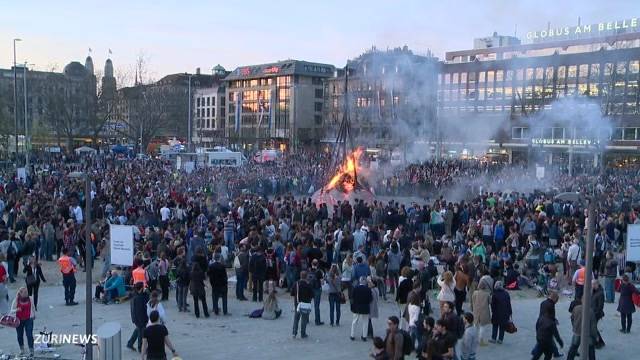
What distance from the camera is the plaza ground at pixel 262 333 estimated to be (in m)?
10.8

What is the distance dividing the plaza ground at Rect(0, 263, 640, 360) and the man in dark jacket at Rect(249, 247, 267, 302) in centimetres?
29

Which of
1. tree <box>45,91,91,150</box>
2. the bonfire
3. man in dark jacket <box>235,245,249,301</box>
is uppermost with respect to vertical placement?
tree <box>45,91,91,150</box>

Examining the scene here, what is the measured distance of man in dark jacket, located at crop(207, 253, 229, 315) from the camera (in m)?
12.8

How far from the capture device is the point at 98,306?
13625mm

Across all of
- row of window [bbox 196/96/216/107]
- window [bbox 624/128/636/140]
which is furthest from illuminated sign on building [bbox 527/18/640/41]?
row of window [bbox 196/96/216/107]

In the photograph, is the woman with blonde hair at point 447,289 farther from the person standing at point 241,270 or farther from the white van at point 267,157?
the white van at point 267,157

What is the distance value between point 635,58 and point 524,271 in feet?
150

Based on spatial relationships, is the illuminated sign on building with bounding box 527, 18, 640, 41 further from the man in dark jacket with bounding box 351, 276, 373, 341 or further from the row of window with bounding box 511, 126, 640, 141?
the man in dark jacket with bounding box 351, 276, 373, 341

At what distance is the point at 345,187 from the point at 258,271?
1511 centimetres

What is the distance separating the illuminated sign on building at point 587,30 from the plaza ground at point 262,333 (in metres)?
60.9

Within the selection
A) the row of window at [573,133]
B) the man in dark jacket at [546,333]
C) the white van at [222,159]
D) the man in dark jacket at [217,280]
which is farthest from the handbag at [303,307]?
the row of window at [573,133]

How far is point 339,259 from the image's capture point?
17312 millimetres

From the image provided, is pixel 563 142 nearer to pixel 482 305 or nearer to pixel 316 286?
pixel 482 305

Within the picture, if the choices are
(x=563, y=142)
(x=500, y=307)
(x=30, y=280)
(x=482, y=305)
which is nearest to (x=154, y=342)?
(x=30, y=280)
